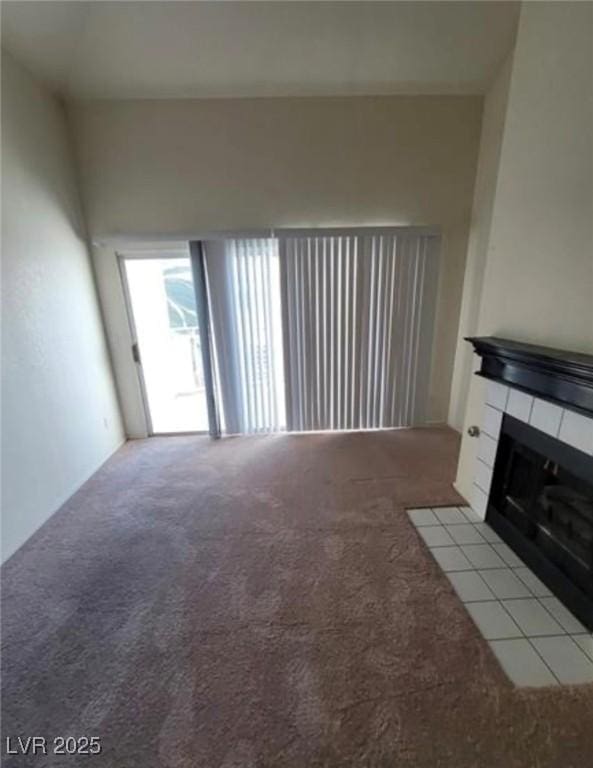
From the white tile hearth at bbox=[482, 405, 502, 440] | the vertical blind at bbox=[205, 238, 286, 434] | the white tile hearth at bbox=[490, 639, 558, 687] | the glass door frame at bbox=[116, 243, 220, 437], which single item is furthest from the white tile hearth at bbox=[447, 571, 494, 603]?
the glass door frame at bbox=[116, 243, 220, 437]

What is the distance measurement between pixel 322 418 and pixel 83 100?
11.3 ft

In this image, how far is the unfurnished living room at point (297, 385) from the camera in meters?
1.30

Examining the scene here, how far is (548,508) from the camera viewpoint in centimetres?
178

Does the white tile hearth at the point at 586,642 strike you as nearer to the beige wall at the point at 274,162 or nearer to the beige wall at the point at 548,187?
the beige wall at the point at 548,187

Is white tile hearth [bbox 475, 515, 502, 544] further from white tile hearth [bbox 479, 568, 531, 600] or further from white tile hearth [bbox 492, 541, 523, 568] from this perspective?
white tile hearth [bbox 479, 568, 531, 600]

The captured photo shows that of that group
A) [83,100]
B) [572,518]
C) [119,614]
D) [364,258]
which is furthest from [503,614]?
[83,100]

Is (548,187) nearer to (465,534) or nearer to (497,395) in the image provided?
(497,395)

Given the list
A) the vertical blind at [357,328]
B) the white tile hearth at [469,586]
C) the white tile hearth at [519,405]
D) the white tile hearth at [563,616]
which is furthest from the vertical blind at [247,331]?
the white tile hearth at [563,616]

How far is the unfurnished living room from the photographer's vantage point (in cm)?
130

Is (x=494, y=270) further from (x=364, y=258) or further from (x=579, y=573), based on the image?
(x=579, y=573)

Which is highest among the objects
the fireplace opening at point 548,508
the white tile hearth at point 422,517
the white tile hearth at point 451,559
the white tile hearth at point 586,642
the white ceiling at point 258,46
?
the white ceiling at point 258,46

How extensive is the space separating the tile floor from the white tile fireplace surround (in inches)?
10.8

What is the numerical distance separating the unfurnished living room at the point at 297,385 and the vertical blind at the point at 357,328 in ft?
0.10

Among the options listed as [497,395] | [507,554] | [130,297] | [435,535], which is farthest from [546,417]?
[130,297]
